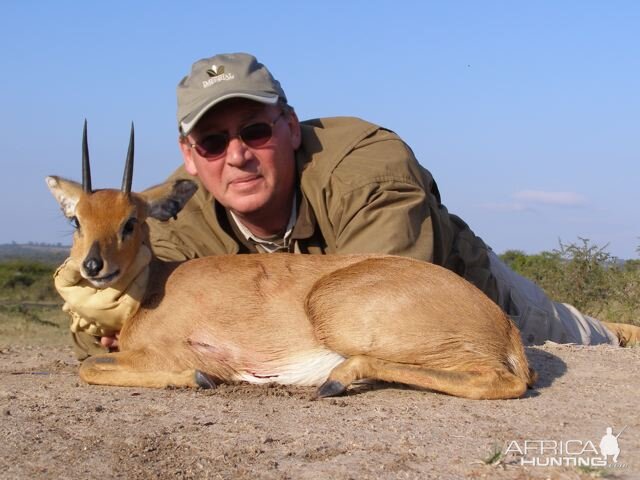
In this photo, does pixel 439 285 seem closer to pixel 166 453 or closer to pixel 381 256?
pixel 381 256

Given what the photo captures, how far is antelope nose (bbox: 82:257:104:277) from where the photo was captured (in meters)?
5.75

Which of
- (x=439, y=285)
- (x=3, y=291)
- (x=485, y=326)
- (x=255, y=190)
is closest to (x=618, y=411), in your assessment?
(x=485, y=326)

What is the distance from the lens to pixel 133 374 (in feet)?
19.7

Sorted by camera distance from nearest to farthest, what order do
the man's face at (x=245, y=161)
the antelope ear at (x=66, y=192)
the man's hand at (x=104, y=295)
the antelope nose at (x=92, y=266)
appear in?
the antelope nose at (x=92, y=266) < the man's hand at (x=104, y=295) < the antelope ear at (x=66, y=192) < the man's face at (x=245, y=161)

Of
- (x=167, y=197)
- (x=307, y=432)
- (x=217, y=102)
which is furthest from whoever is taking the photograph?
(x=217, y=102)

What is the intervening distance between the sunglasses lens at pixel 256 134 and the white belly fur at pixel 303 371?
2.02 meters

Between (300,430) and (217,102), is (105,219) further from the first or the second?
(300,430)

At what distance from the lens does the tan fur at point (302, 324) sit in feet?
18.4

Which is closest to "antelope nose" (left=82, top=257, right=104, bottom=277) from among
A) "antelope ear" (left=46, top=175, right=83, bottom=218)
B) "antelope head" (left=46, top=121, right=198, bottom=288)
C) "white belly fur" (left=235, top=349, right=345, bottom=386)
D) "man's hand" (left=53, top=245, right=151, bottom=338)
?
"antelope head" (left=46, top=121, right=198, bottom=288)

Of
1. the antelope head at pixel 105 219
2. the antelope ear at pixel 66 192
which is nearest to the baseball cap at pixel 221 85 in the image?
the antelope head at pixel 105 219

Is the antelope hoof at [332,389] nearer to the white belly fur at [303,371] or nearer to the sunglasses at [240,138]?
the white belly fur at [303,371]

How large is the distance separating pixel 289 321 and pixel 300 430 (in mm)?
1478

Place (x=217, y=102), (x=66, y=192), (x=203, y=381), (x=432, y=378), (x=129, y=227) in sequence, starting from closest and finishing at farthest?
(x=432, y=378)
(x=203, y=381)
(x=129, y=227)
(x=66, y=192)
(x=217, y=102)

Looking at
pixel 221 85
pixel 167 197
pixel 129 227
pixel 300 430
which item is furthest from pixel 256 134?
pixel 300 430
